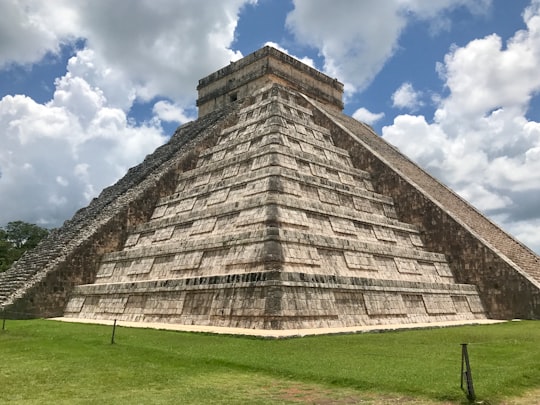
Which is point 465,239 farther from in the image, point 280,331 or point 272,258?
point 280,331

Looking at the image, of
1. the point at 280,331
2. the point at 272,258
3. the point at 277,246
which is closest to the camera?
the point at 280,331

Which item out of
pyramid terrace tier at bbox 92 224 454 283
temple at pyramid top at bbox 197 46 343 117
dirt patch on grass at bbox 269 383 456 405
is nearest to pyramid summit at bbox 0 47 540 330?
pyramid terrace tier at bbox 92 224 454 283

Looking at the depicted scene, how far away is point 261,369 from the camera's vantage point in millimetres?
6816

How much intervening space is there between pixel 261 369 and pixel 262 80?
1982 centimetres

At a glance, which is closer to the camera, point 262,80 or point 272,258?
point 272,258

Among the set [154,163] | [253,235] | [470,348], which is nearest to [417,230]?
[253,235]

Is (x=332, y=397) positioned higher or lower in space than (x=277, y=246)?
lower

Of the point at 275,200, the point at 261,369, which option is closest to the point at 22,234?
the point at 275,200

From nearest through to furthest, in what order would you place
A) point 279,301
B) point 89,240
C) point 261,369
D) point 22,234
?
point 261,369 < point 279,301 < point 89,240 < point 22,234

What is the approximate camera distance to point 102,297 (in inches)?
587

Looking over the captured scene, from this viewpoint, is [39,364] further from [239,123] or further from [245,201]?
[239,123]

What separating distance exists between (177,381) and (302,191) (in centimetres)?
934

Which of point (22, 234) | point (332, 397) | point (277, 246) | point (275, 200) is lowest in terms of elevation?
point (332, 397)

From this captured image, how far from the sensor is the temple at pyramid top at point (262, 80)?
24.9 metres
